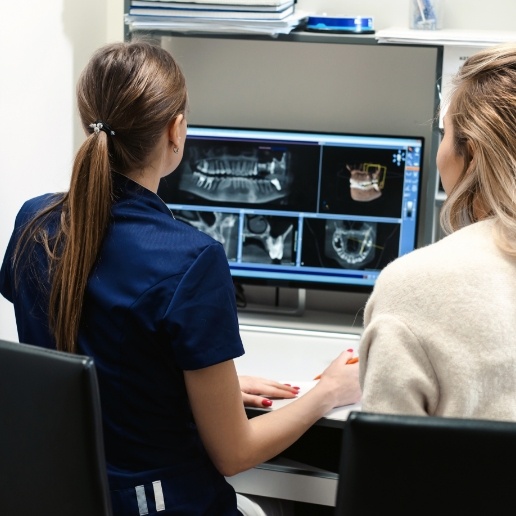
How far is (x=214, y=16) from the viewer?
7.10ft

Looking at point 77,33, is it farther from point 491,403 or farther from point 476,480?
point 476,480

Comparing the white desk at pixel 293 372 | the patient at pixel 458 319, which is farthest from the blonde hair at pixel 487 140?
the white desk at pixel 293 372

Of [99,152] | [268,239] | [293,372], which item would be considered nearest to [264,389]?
[293,372]

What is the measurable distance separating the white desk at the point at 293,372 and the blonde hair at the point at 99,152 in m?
0.47

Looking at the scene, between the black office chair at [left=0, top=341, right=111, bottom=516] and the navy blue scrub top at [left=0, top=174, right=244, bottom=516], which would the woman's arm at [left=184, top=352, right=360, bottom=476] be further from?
the black office chair at [left=0, top=341, right=111, bottom=516]

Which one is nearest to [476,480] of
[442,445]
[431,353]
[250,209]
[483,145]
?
[442,445]

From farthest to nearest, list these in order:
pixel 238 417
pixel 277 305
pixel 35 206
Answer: pixel 277 305 → pixel 35 206 → pixel 238 417

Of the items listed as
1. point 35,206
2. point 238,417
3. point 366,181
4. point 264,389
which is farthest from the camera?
point 366,181

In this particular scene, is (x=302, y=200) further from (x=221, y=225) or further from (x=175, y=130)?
(x=175, y=130)

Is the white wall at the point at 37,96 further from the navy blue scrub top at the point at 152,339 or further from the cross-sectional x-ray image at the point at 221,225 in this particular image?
the navy blue scrub top at the point at 152,339

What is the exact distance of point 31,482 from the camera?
1.15m

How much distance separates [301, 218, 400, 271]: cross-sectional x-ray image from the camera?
234cm

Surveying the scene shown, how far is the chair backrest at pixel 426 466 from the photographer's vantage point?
912 millimetres

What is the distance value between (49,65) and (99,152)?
2.98 feet
